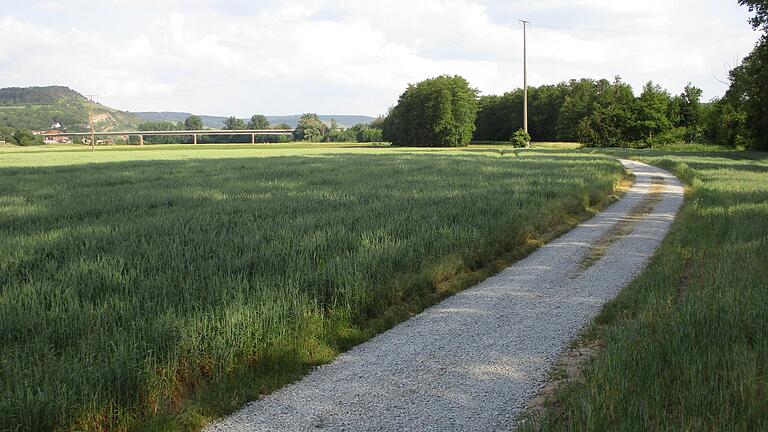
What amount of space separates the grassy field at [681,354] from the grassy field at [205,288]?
267 cm

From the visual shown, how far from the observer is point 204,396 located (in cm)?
503

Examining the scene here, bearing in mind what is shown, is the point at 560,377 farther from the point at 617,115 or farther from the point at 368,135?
the point at 368,135

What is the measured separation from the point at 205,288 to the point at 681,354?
544 cm

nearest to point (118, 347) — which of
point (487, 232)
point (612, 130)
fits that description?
point (487, 232)

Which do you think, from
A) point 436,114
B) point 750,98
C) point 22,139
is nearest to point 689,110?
point 436,114

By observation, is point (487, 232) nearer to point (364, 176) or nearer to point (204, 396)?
point (204, 396)

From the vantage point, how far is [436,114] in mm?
114375

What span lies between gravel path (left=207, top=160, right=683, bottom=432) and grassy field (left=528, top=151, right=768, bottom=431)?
19.8 inches

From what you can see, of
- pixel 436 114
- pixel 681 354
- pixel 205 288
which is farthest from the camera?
pixel 436 114

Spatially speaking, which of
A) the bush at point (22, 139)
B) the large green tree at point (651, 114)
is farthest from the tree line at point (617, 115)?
the bush at point (22, 139)

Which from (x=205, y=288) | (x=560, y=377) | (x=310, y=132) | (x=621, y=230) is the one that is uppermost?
(x=310, y=132)

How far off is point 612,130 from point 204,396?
100490 mm

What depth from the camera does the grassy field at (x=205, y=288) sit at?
15.4 feet

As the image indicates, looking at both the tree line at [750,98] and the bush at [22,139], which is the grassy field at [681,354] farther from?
the bush at [22,139]
